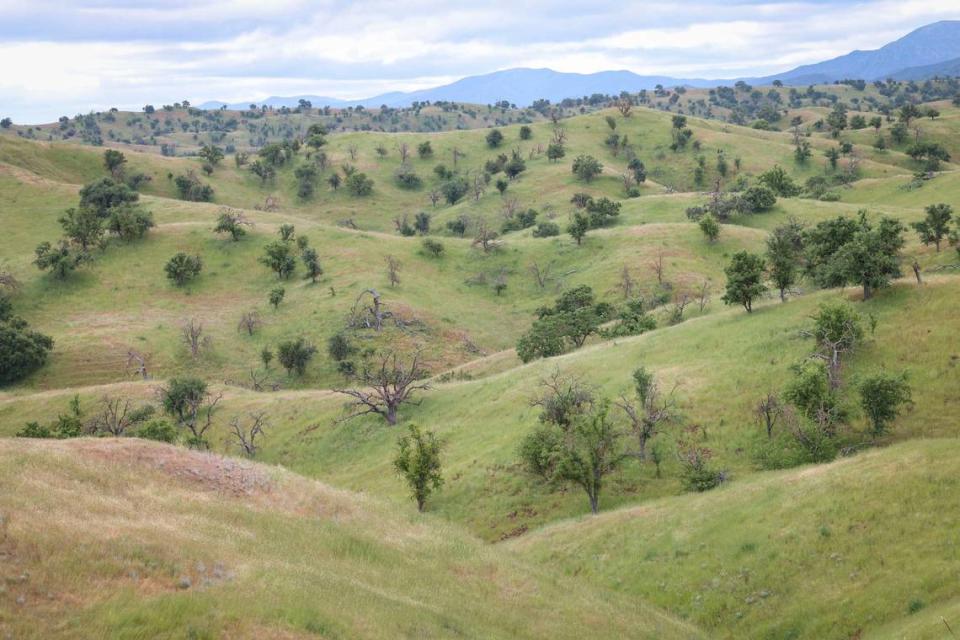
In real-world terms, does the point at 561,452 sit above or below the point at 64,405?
above

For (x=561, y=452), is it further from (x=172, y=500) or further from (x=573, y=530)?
(x=172, y=500)

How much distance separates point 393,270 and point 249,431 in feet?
125

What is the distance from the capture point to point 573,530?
33.7 metres

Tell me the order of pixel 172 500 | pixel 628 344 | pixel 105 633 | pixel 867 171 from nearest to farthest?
1. pixel 105 633
2. pixel 172 500
3. pixel 628 344
4. pixel 867 171

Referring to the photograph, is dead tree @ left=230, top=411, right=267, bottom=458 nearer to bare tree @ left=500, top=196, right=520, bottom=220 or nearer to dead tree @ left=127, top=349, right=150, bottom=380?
dead tree @ left=127, top=349, right=150, bottom=380

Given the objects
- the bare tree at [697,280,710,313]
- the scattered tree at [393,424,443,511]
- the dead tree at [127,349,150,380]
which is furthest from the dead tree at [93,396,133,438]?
the bare tree at [697,280,710,313]

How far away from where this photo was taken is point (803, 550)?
2561 centimetres

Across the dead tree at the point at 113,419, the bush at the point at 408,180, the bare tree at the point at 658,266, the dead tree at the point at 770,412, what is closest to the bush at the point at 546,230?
the bare tree at the point at 658,266

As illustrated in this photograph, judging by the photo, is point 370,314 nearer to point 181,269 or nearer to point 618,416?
point 181,269

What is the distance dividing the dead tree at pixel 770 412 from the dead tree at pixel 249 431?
3491 cm

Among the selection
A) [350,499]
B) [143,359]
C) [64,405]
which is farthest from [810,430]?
[143,359]

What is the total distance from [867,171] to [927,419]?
419ft

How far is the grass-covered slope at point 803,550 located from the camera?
21.8 metres

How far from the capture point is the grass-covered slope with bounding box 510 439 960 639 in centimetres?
2180
